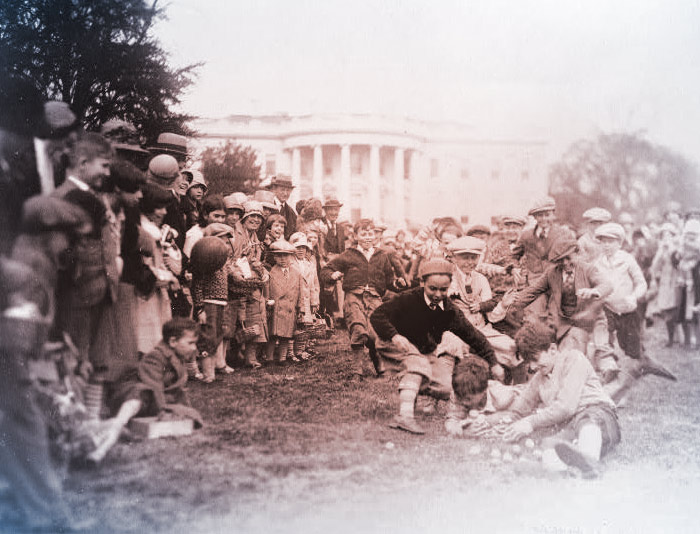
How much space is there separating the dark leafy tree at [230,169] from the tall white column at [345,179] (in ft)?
2.45

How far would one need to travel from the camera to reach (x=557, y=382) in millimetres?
5969

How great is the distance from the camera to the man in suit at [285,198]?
5.98 meters

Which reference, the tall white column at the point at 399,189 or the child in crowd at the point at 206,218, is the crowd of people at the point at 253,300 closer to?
the child in crowd at the point at 206,218

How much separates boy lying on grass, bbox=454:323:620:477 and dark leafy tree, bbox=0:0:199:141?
355 cm

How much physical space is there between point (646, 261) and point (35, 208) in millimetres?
6251

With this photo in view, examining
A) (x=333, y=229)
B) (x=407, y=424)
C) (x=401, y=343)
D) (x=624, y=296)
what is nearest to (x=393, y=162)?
(x=333, y=229)

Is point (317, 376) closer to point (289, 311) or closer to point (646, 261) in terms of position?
point (289, 311)

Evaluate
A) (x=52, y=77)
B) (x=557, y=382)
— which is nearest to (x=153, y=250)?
(x=52, y=77)

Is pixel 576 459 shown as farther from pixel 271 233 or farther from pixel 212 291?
pixel 212 291

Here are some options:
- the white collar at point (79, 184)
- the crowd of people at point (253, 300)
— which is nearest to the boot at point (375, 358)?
the crowd of people at point (253, 300)

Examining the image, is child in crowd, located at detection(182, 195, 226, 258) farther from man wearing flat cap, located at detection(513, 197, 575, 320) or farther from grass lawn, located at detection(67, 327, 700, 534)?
man wearing flat cap, located at detection(513, 197, 575, 320)

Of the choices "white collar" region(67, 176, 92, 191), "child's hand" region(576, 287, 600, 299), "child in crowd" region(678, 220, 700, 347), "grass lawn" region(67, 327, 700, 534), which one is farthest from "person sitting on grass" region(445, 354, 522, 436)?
"white collar" region(67, 176, 92, 191)

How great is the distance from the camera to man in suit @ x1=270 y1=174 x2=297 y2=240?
598 cm

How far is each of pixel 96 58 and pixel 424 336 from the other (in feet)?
11.7
